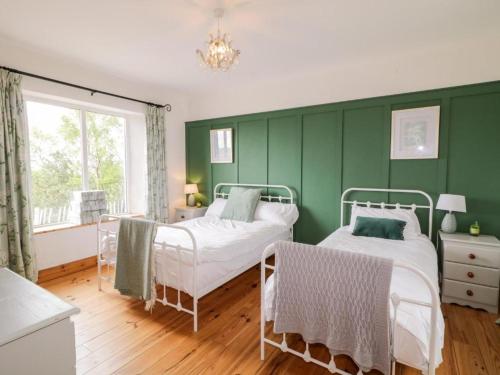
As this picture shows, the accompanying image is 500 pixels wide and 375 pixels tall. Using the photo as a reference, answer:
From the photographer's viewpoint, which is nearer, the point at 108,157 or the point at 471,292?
the point at 471,292

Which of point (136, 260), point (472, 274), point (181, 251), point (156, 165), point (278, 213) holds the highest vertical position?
point (156, 165)

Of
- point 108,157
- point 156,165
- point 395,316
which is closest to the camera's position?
point 395,316

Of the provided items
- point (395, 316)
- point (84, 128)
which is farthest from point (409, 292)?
point (84, 128)

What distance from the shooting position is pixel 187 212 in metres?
4.51

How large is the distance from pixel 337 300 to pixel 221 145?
3462 millimetres

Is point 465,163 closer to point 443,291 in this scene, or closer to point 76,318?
point 443,291

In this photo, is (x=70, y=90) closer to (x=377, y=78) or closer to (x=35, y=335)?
(x=35, y=335)

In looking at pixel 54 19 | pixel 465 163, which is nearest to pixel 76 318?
pixel 54 19

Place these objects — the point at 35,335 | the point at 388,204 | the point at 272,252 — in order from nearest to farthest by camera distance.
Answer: the point at 35,335 < the point at 272,252 < the point at 388,204

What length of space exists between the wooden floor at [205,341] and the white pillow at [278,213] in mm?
1133

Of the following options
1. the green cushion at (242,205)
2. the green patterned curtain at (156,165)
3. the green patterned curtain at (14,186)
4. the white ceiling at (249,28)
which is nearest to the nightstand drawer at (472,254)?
the white ceiling at (249,28)

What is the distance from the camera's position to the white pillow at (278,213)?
3598 millimetres

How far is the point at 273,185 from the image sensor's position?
4.00 metres

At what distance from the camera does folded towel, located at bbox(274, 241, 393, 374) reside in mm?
1333
